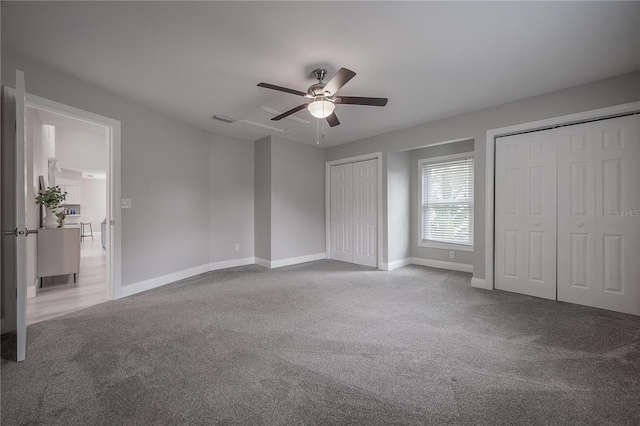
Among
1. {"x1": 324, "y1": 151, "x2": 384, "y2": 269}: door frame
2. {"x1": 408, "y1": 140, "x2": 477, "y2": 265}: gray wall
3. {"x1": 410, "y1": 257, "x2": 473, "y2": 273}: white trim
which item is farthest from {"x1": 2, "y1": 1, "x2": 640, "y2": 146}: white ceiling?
{"x1": 410, "y1": 257, "x2": 473, "y2": 273}: white trim

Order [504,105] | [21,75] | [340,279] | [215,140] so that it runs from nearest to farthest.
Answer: [21,75]
[504,105]
[340,279]
[215,140]

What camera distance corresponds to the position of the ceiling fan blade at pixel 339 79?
2.30 metres

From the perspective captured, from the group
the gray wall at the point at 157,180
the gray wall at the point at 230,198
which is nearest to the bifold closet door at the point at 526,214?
the gray wall at the point at 230,198

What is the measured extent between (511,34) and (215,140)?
14.6ft

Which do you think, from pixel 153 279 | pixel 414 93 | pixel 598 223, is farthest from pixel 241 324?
pixel 598 223

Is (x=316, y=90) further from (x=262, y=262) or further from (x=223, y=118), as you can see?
(x=262, y=262)

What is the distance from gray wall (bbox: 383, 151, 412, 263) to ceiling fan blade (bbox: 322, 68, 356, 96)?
278cm

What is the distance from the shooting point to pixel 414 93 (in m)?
3.38

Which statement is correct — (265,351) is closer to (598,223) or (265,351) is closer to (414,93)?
(414,93)

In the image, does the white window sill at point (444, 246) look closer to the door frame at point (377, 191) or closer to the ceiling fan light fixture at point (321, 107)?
the door frame at point (377, 191)

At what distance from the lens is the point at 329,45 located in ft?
7.83

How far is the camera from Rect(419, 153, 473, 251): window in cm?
498

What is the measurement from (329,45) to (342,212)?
3.84 m

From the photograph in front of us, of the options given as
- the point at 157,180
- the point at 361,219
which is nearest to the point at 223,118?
the point at 157,180
